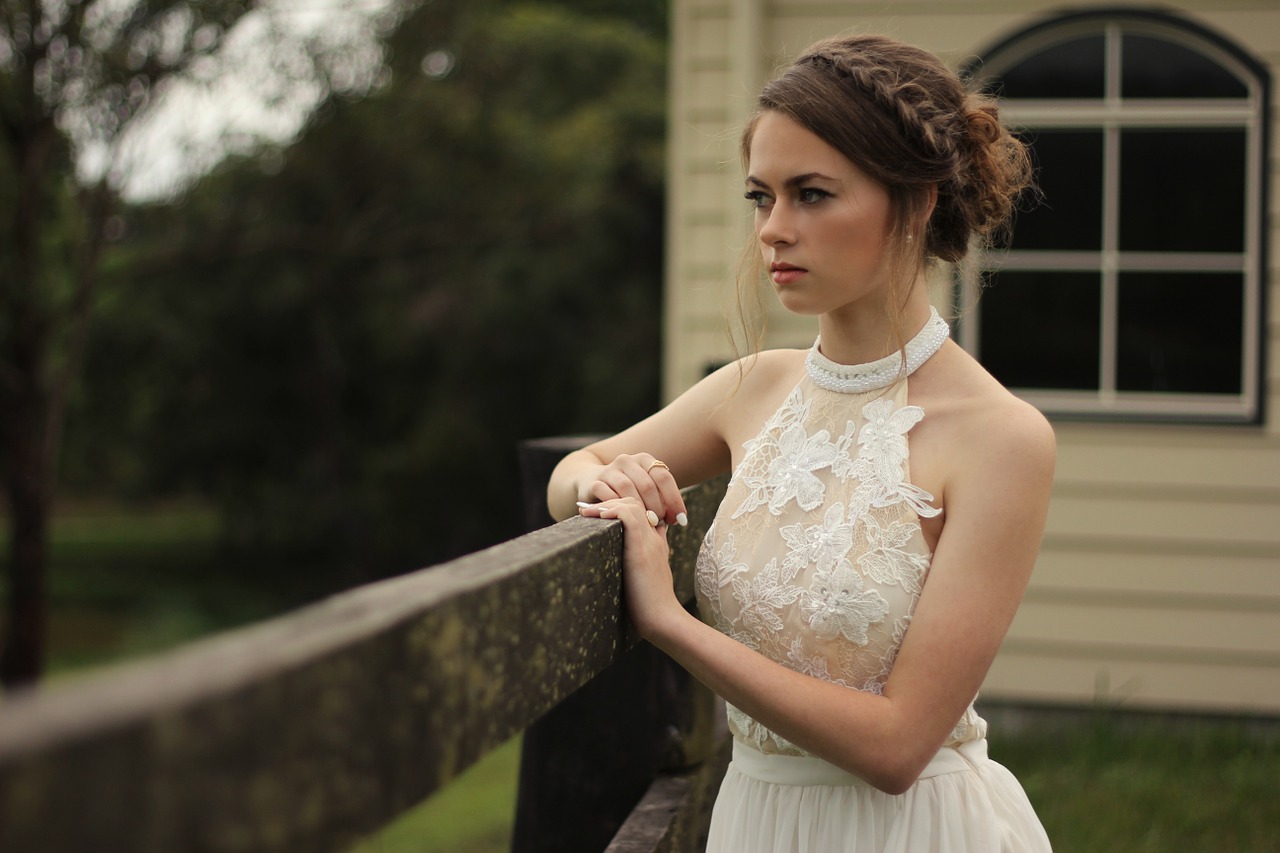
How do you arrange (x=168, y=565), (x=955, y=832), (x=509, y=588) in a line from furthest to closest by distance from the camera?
(x=168, y=565) < (x=955, y=832) < (x=509, y=588)

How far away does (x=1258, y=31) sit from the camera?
5.51 metres

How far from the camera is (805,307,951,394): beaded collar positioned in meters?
1.84

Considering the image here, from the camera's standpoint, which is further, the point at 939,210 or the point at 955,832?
the point at 939,210

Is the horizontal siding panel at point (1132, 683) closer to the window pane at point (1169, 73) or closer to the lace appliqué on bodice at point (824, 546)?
the window pane at point (1169, 73)

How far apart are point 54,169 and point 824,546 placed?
10.3 metres

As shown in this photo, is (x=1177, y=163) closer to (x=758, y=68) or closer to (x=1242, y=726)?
(x=758, y=68)

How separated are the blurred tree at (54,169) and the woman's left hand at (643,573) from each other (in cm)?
936

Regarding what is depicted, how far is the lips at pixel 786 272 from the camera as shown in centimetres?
177

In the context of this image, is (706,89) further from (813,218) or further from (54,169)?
(54,169)

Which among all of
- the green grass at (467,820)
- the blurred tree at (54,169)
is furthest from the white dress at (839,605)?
the blurred tree at (54,169)

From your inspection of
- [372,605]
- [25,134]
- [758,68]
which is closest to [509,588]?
[372,605]

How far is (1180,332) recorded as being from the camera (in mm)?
5621

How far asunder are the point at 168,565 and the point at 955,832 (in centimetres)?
2216

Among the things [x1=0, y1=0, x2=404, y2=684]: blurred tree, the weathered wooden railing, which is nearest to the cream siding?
the weathered wooden railing
